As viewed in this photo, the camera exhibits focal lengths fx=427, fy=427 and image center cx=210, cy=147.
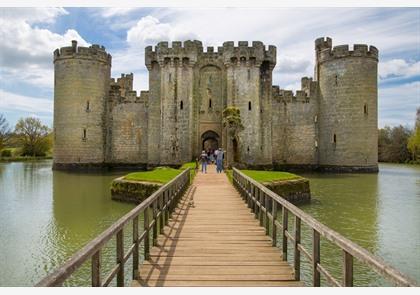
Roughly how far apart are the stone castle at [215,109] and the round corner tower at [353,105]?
8 centimetres

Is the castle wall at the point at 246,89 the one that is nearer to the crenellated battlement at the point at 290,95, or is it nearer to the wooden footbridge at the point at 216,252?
the crenellated battlement at the point at 290,95

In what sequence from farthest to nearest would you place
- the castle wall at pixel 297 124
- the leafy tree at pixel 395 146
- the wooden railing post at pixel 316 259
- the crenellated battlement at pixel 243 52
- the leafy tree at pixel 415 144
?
1. the leafy tree at pixel 395 146
2. the leafy tree at pixel 415 144
3. the castle wall at pixel 297 124
4. the crenellated battlement at pixel 243 52
5. the wooden railing post at pixel 316 259

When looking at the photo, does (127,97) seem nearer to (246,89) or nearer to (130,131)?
(130,131)

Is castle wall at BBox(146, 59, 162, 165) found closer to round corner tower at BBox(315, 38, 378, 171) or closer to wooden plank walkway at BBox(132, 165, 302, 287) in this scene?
round corner tower at BBox(315, 38, 378, 171)

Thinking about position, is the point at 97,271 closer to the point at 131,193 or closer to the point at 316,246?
the point at 316,246

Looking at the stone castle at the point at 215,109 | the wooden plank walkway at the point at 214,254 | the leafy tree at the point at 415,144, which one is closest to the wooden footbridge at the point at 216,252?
the wooden plank walkway at the point at 214,254

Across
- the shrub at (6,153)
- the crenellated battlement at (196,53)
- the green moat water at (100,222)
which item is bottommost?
the green moat water at (100,222)

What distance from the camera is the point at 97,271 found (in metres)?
4.17

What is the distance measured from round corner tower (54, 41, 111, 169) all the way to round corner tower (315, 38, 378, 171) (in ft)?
64.3

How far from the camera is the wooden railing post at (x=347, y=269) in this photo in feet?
13.3

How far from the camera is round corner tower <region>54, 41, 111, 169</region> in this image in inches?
1385

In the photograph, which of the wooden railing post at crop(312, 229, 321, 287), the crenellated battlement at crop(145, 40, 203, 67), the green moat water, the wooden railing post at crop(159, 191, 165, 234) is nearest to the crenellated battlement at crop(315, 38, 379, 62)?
the crenellated battlement at crop(145, 40, 203, 67)

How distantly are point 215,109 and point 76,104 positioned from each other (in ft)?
37.7

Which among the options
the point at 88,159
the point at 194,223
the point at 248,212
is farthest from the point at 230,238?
the point at 88,159
